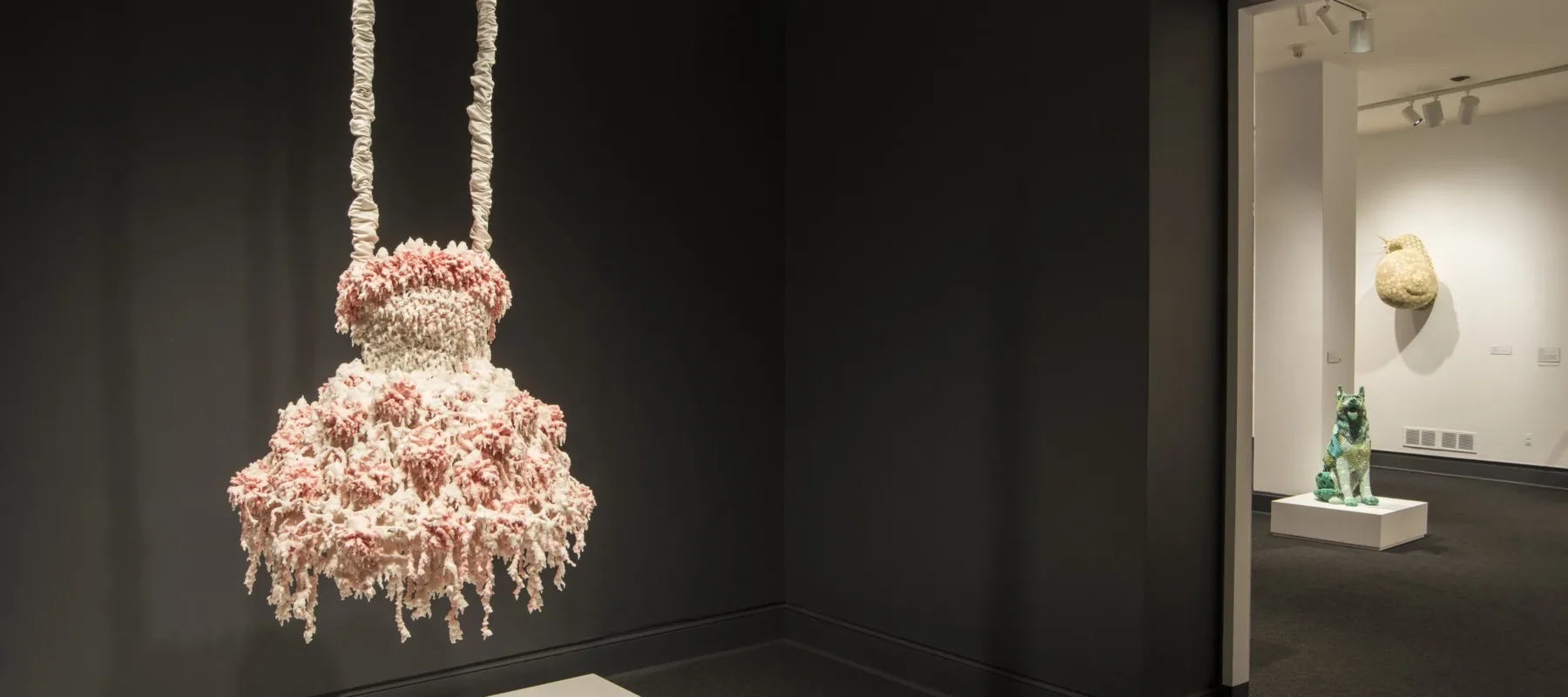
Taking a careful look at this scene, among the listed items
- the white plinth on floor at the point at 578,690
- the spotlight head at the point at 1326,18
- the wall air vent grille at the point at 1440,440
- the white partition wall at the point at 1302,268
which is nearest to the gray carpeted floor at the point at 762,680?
the white plinth on floor at the point at 578,690

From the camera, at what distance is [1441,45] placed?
21.7ft

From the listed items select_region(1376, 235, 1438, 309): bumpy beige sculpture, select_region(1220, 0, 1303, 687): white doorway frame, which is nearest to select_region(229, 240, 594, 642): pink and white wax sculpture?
select_region(1220, 0, 1303, 687): white doorway frame

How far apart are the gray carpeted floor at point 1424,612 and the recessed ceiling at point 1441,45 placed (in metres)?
3.08

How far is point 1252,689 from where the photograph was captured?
3.67 meters

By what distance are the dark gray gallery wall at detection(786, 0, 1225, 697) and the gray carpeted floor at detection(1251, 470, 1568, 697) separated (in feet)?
3.15

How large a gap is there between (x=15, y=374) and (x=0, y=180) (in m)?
0.53

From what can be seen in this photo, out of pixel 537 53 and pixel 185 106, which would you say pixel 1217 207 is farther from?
pixel 185 106

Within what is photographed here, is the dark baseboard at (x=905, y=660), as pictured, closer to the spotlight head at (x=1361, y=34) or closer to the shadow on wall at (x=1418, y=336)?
the spotlight head at (x=1361, y=34)

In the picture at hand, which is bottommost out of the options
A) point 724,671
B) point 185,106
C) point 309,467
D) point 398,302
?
point 724,671

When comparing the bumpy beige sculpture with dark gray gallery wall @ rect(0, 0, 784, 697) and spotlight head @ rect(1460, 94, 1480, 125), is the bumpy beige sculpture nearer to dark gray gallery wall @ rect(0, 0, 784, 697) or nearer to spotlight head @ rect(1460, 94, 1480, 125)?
spotlight head @ rect(1460, 94, 1480, 125)

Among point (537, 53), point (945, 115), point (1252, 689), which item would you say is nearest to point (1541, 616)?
point (1252, 689)

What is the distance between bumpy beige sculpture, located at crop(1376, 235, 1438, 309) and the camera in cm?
867

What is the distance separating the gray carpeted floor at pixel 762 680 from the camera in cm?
371

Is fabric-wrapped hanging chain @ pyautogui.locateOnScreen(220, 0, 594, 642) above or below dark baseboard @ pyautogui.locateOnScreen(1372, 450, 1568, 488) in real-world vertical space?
above
